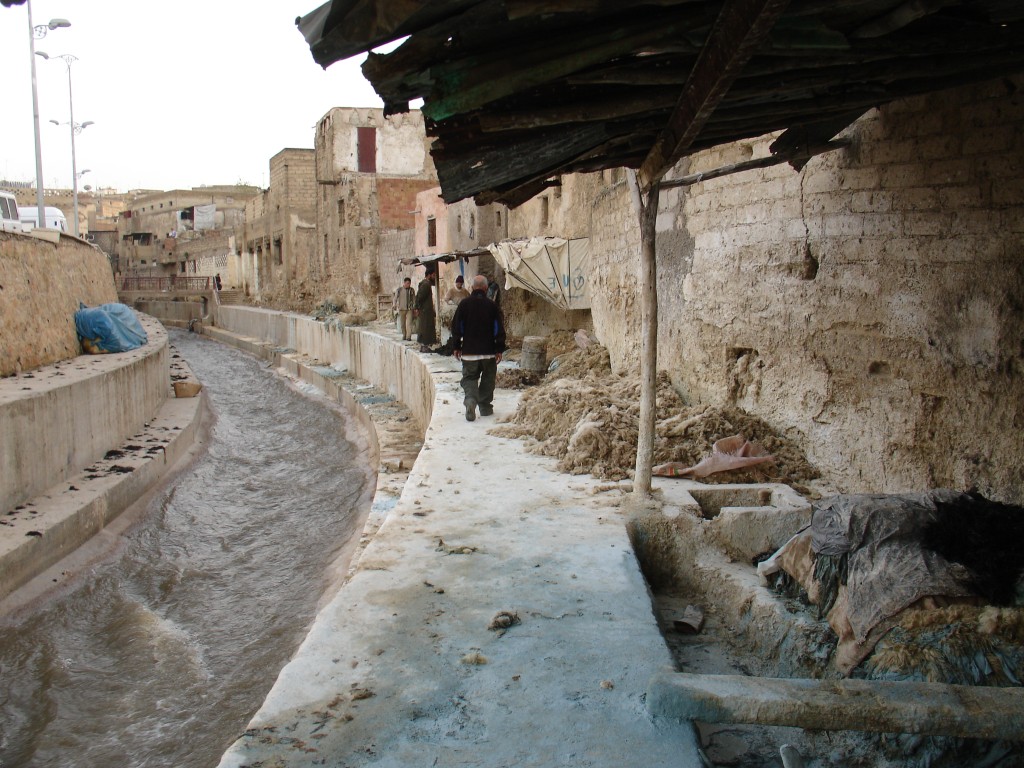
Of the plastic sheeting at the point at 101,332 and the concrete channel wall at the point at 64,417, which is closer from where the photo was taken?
the concrete channel wall at the point at 64,417

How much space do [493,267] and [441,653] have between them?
1460cm

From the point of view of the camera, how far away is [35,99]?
22.6 metres

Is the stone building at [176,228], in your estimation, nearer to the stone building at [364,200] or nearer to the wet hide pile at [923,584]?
the stone building at [364,200]

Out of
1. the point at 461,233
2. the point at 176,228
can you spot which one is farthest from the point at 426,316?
the point at 176,228

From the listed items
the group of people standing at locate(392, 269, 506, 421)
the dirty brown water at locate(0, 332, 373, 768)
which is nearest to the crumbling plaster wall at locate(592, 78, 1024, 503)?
the group of people standing at locate(392, 269, 506, 421)

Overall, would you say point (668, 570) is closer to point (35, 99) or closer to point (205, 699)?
point (205, 699)

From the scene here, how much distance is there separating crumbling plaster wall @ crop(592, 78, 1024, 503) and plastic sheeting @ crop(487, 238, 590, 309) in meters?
5.62

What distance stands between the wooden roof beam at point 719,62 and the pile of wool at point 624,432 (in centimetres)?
245

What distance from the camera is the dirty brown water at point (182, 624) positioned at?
16.7 ft

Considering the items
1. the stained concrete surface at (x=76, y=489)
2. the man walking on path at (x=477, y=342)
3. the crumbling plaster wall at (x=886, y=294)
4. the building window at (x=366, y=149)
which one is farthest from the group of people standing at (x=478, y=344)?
the building window at (x=366, y=149)

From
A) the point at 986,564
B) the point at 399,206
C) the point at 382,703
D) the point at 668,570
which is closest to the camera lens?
the point at 382,703

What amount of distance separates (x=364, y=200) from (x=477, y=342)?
21966 millimetres

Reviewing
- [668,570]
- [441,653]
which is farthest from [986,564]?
[441,653]

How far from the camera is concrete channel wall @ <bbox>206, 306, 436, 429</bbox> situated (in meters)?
13.1
